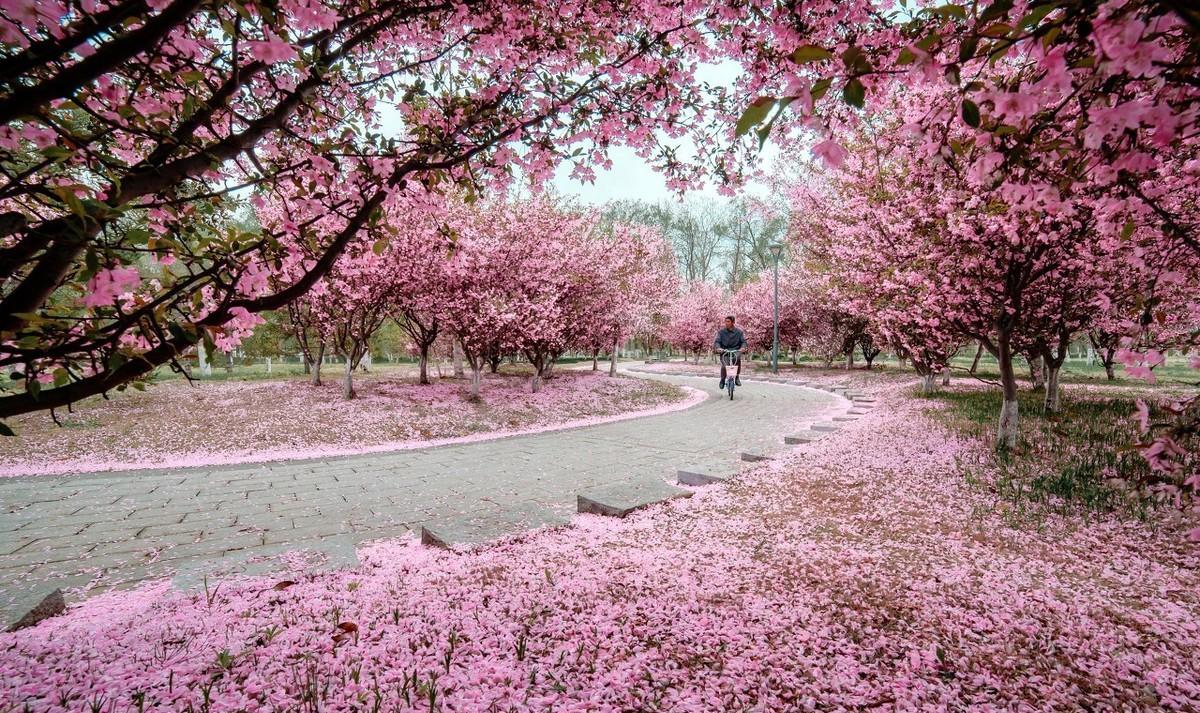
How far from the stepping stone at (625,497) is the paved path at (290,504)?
0.25m

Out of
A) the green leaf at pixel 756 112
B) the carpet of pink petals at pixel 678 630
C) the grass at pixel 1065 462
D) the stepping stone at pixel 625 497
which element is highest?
the green leaf at pixel 756 112

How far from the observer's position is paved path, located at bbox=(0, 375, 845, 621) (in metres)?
4.39

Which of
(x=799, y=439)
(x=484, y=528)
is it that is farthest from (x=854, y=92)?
(x=799, y=439)

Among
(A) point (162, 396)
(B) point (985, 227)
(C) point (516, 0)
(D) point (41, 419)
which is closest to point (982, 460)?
(B) point (985, 227)

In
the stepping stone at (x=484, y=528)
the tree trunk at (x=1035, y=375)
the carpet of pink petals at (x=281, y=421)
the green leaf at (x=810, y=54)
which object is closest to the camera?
the green leaf at (x=810, y=54)

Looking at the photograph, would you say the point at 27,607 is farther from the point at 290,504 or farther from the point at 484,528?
the point at 290,504

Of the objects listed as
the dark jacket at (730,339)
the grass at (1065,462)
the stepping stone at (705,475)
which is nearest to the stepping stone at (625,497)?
the stepping stone at (705,475)

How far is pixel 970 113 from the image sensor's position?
1.40 meters

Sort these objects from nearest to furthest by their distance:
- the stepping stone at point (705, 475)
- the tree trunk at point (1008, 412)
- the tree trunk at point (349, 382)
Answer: the stepping stone at point (705, 475) → the tree trunk at point (1008, 412) → the tree trunk at point (349, 382)

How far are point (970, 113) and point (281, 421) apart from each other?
1239cm

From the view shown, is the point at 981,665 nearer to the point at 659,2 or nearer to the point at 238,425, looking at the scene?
the point at 659,2

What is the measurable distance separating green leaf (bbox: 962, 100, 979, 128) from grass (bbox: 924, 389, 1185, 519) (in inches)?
57.6

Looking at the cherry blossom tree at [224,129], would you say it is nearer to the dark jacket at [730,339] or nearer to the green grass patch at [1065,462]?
the green grass patch at [1065,462]

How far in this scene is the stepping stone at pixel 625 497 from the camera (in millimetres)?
5105
